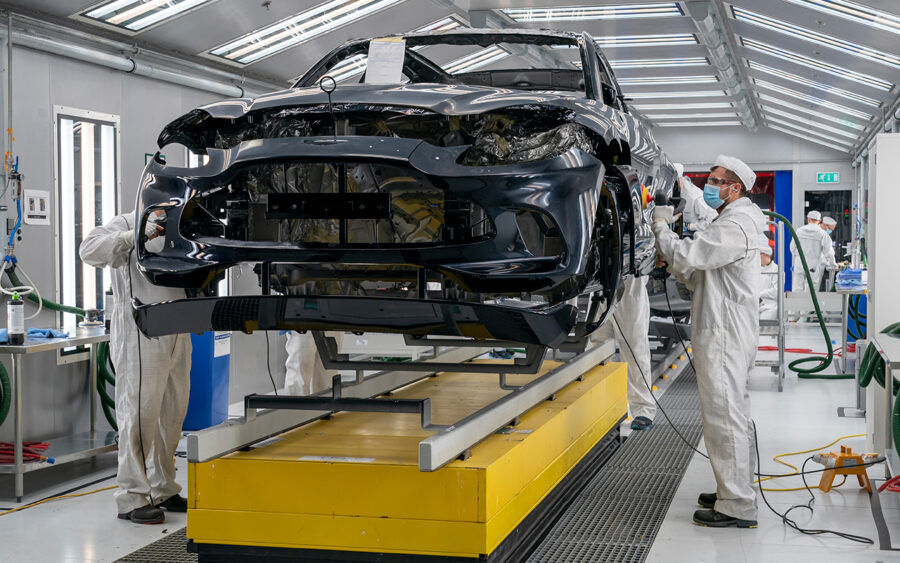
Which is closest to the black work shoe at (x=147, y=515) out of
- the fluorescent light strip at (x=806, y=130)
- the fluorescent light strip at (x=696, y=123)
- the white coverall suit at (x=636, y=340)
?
the white coverall suit at (x=636, y=340)

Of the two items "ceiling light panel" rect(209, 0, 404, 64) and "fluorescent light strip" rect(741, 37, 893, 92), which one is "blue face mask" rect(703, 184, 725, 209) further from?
"fluorescent light strip" rect(741, 37, 893, 92)

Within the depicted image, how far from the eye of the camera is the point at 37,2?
5.09 metres

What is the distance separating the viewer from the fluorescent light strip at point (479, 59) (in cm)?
862

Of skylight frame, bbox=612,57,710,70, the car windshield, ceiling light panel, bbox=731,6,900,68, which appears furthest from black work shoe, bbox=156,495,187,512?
skylight frame, bbox=612,57,710,70

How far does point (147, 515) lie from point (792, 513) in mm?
2971

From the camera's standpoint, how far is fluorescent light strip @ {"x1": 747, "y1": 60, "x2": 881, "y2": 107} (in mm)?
10875

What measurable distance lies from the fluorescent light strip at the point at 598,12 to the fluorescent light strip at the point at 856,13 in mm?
1119

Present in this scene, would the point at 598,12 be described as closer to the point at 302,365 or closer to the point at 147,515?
the point at 302,365

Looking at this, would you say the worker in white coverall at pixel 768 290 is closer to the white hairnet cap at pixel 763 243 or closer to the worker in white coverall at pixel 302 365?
the white hairnet cap at pixel 763 243

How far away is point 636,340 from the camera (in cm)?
624

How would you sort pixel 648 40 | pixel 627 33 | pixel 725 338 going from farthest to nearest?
pixel 648 40 → pixel 627 33 → pixel 725 338

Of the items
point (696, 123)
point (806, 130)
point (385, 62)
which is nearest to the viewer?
point (385, 62)

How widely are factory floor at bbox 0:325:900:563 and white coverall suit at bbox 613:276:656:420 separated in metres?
0.91

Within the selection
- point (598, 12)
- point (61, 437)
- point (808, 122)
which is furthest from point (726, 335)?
point (808, 122)
